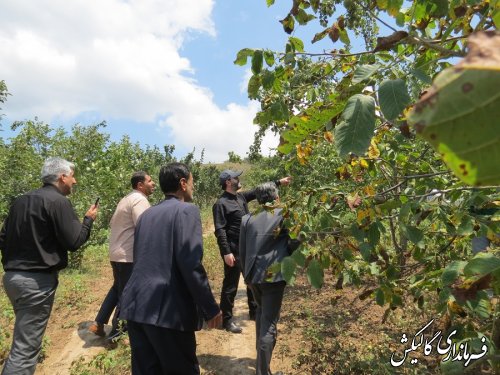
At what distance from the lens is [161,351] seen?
7.51 ft

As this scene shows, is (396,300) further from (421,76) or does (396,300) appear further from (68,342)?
(68,342)

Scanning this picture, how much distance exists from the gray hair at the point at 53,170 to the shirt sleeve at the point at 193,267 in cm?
142

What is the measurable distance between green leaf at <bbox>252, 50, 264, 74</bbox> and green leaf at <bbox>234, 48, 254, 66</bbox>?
3cm

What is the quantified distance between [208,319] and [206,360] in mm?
2042

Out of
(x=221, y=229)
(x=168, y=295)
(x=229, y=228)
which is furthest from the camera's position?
(x=229, y=228)

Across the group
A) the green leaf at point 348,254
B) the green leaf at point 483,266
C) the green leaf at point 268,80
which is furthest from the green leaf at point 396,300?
the green leaf at point 268,80

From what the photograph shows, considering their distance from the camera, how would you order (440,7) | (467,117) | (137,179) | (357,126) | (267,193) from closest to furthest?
(467,117)
(357,126)
(440,7)
(267,193)
(137,179)

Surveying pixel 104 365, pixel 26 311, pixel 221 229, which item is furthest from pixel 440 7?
pixel 104 365

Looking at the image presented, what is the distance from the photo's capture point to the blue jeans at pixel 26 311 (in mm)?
2855

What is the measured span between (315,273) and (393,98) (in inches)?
43.5

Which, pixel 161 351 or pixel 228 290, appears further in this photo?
pixel 228 290

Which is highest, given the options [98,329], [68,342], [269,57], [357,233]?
[269,57]

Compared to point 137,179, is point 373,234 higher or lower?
lower

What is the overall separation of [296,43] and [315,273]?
3.51ft
